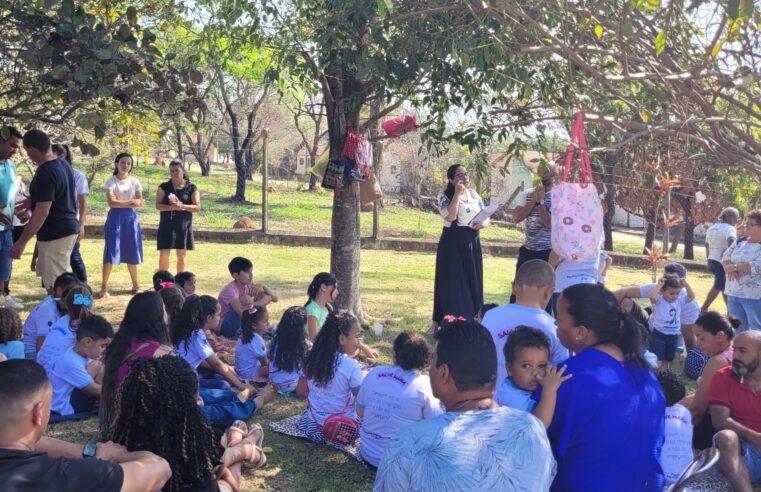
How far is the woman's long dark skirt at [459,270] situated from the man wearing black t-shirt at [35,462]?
480 centimetres

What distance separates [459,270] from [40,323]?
12.0ft

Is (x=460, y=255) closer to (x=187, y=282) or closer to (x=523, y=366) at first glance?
(x=187, y=282)

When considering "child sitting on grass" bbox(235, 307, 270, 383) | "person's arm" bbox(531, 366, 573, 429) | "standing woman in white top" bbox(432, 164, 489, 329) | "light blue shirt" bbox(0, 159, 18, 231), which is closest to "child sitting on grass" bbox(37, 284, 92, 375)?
"child sitting on grass" bbox(235, 307, 270, 383)

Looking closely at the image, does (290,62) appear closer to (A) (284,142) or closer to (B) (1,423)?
(B) (1,423)

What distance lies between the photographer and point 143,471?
2.46 m

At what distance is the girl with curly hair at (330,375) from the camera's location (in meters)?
4.55

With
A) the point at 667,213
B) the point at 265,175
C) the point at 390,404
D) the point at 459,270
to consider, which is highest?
the point at 265,175

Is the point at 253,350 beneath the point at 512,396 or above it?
beneath

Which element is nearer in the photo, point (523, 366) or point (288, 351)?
point (523, 366)

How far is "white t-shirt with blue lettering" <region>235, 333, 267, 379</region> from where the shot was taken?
5617mm

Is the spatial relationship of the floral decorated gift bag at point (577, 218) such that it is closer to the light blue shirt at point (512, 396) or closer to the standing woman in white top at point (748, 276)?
the light blue shirt at point (512, 396)

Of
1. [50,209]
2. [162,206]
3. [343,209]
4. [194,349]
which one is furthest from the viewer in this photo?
[162,206]

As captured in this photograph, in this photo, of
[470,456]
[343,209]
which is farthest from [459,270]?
[470,456]

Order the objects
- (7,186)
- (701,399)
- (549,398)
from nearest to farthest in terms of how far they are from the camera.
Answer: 1. (549,398)
2. (701,399)
3. (7,186)
